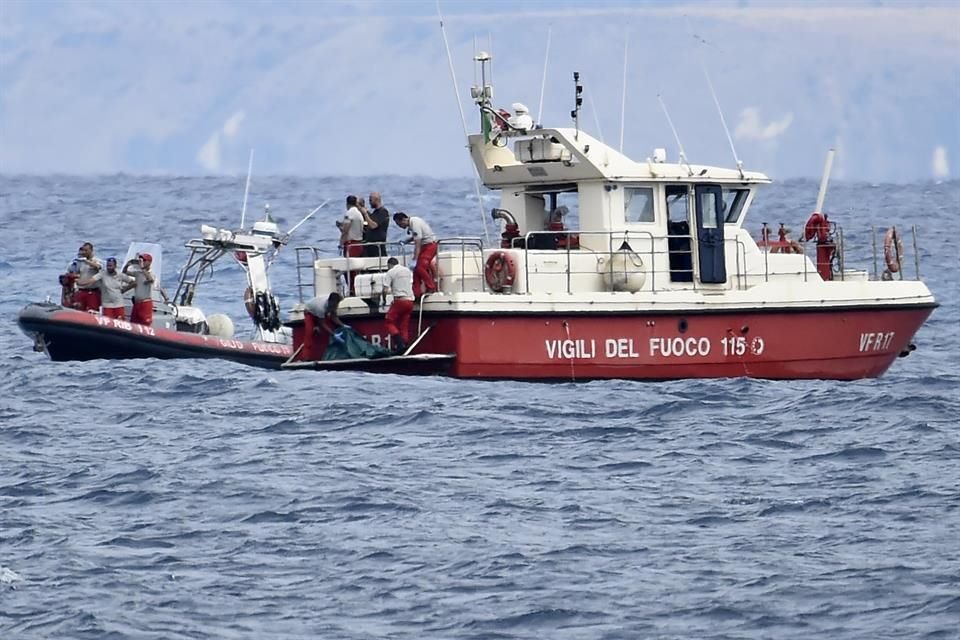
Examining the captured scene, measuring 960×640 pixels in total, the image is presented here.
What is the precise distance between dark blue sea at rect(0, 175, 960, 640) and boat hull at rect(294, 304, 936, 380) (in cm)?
31

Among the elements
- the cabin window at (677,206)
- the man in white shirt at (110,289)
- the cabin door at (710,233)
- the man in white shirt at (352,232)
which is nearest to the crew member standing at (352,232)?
the man in white shirt at (352,232)

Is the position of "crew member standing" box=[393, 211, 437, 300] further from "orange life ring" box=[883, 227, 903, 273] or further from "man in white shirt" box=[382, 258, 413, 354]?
"orange life ring" box=[883, 227, 903, 273]

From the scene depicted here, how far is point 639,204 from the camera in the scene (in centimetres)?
2238

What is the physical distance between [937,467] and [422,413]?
5013 millimetres

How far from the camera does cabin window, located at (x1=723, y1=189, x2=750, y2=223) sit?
22906 mm

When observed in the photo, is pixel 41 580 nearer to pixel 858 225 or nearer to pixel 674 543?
pixel 674 543

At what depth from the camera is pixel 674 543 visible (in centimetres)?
1461

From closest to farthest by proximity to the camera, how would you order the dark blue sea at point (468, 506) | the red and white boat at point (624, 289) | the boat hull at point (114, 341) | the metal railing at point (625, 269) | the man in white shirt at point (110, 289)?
the dark blue sea at point (468, 506), the red and white boat at point (624, 289), the metal railing at point (625, 269), the boat hull at point (114, 341), the man in white shirt at point (110, 289)

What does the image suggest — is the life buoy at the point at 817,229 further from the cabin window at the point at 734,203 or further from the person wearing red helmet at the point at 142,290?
the person wearing red helmet at the point at 142,290

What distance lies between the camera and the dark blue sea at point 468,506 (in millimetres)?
13000

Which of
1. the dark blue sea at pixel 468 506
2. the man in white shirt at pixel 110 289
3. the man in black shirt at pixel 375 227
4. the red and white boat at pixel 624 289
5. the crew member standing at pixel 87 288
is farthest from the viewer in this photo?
the crew member standing at pixel 87 288

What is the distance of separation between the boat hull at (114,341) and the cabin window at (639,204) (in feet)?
14.0

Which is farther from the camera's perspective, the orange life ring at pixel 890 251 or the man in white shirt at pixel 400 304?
the orange life ring at pixel 890 251

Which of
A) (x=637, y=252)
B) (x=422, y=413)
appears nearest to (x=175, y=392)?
(x=422, y=413)
